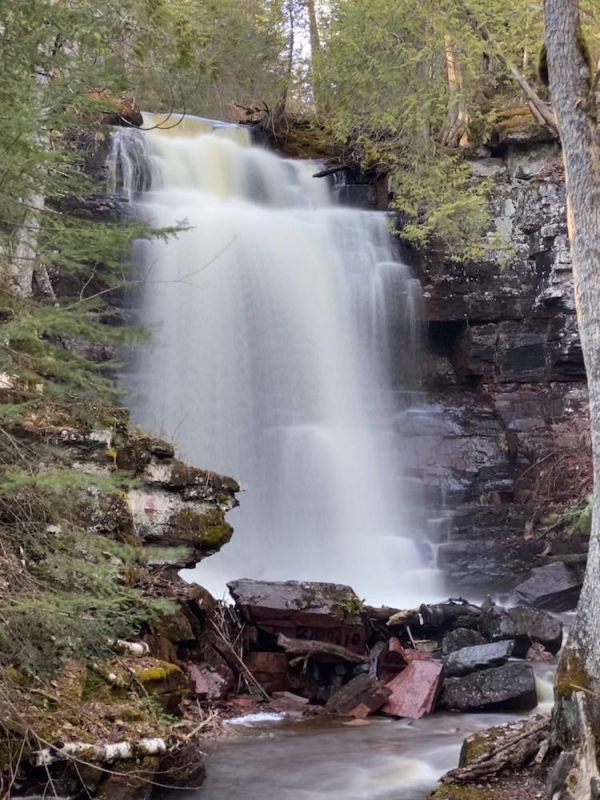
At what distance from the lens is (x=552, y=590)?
37.3 ft

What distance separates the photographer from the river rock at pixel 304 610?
8039mm

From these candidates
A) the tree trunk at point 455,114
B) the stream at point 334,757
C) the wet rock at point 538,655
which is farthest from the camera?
the tree trunk at point 455,114

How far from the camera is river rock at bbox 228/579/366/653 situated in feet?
26.4

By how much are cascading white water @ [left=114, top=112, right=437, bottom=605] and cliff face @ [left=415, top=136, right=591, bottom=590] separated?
80cm

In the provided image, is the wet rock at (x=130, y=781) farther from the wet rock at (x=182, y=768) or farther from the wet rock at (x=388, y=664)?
the wet rock at (x=388, y=664)

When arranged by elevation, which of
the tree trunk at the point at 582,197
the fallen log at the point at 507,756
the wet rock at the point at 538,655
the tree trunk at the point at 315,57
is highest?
the tree trunk at the point at 315,57

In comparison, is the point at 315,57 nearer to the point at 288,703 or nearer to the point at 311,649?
the point at 311,649

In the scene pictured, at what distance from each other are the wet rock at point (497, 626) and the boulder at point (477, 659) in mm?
975

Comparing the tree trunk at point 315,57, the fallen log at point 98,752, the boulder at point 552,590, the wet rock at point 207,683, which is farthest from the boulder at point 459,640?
the tree trunk at point 315,57

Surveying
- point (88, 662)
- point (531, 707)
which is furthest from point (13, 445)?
point (531, 707)

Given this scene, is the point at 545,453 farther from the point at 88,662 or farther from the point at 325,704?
the point at 88,662

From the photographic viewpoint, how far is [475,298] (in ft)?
51.7

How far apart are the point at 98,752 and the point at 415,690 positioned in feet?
11.5

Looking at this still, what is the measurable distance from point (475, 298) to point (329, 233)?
10.8ft
